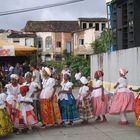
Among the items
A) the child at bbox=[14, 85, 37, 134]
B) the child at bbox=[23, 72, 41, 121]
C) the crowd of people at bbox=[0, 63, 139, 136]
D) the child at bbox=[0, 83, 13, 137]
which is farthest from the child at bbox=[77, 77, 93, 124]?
the child at bbox=[0, 83, 13, 137]

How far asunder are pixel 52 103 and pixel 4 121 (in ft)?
6.39

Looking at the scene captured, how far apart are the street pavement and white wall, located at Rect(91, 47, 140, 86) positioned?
290 inches

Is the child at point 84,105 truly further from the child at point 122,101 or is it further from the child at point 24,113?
the child at point 24,113

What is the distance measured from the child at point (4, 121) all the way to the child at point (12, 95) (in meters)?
0.44

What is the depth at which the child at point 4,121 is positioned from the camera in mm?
12382

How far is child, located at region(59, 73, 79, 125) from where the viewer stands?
1423cm

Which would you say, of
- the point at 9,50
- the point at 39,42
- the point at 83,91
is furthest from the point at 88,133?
the point at 39,42

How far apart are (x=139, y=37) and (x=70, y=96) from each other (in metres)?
8.42

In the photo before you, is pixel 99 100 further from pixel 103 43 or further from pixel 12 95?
pixel 103 43

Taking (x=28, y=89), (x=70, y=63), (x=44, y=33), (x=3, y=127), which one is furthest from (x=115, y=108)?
(x=44, y=33)

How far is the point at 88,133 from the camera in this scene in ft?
43.0

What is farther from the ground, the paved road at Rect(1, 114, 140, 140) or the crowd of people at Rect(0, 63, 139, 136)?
the crowd of people at Rect(0, 63, 139, 136)

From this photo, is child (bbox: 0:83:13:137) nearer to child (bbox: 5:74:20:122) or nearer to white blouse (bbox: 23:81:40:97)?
child (bbox: 5:74:20:122)

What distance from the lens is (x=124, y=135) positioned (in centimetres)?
1255
